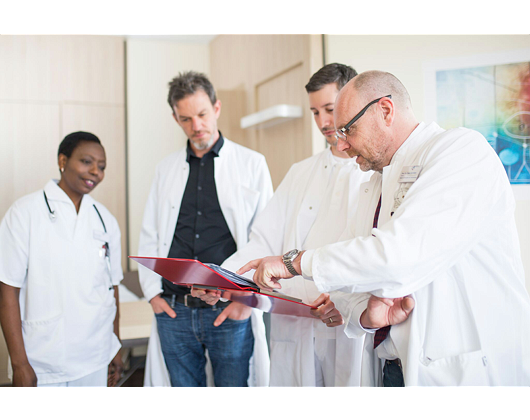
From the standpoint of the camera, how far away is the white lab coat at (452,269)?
965 millimetres

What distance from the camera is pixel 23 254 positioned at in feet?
5.99

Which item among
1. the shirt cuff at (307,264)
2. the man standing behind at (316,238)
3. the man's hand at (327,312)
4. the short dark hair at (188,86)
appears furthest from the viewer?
the short dark hair at (188,86)

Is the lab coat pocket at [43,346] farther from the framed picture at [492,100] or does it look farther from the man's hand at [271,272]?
the framed picture at [492,100]

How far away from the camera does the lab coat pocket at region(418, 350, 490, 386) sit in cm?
105

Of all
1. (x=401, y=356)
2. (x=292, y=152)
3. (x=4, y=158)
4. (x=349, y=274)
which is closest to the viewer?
(x=349, y=274)

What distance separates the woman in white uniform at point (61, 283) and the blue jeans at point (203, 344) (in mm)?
297

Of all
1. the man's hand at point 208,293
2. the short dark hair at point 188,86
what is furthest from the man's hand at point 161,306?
the short dark hair at point 188,86

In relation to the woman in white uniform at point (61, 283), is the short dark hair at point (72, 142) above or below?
above

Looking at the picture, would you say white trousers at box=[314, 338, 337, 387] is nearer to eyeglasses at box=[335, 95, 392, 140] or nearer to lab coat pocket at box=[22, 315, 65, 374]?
eyeglasses at box=[335, 95, 392, 140]

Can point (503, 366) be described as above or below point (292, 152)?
below
